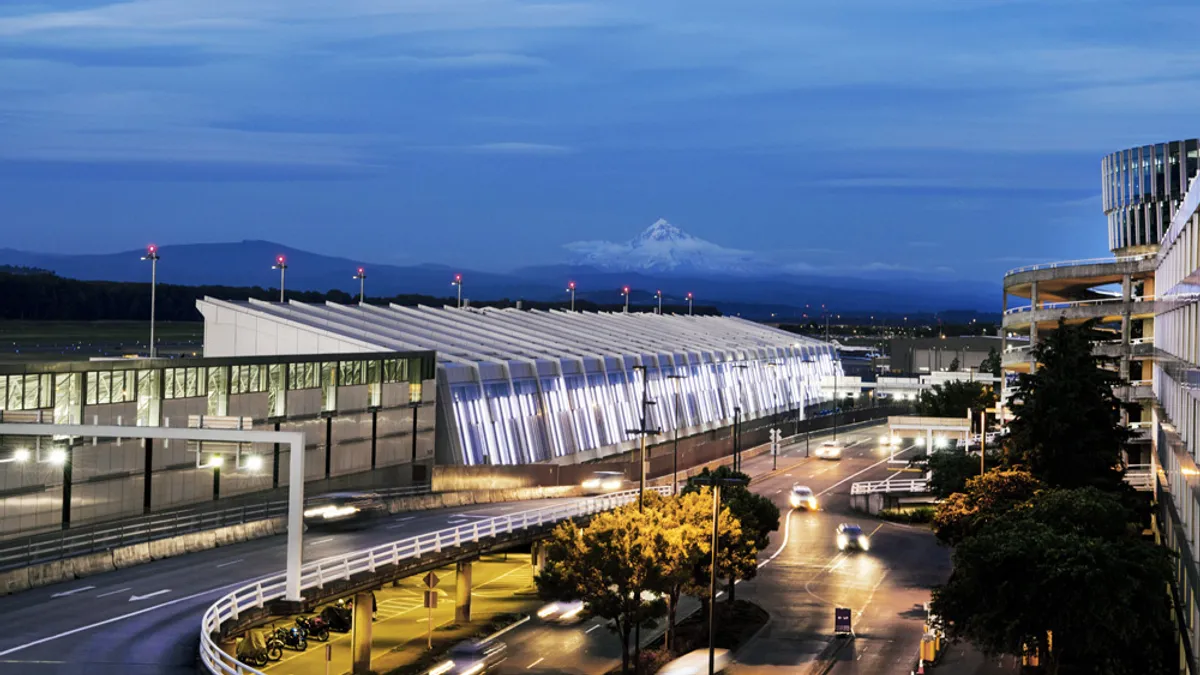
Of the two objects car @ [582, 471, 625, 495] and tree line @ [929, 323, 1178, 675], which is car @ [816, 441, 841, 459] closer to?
car @ [582, 471, 625, 495]

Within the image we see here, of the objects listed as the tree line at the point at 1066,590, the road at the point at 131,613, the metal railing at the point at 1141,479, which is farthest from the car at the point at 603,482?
the tree line at the point at 1066,590

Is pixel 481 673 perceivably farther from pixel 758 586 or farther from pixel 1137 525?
pixel 1137 525

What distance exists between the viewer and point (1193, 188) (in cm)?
4441

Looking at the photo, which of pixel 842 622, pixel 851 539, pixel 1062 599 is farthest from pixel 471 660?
pixel 851 539

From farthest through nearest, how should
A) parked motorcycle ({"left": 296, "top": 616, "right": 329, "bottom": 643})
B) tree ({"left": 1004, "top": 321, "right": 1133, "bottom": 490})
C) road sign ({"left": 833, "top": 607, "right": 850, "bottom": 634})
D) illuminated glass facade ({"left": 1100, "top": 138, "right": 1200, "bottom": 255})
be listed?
illuminated glass facade ({"left": 1100, "top": 138, "right": 1200, "bottom": 255}) → tree ({"left": 1004, "top": 321, "right": 1133, "bottom": 490}) → road sign ({"left": 833, "top": 607, "right": 850, "bottom": 634}) → parked motorcycle ({"left": 296, "top": 616, "right": 329, "bottom": 643})

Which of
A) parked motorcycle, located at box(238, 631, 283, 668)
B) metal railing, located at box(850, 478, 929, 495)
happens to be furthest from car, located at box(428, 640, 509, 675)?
metal railing, located at box(850, 478, 929, 495)

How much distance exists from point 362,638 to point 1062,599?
941 inches

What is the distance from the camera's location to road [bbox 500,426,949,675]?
56594 mm

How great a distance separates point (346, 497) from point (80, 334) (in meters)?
136

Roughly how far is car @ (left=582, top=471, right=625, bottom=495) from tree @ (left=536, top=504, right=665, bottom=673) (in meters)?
32.5

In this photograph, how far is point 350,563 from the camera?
50.7m

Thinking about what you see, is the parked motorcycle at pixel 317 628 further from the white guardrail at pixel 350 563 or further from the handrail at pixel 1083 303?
the handrail at pixel 1083 303

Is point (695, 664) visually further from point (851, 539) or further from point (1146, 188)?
point (1146, 188)

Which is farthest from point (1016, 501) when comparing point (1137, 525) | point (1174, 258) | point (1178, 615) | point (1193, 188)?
point (1193, 188)
